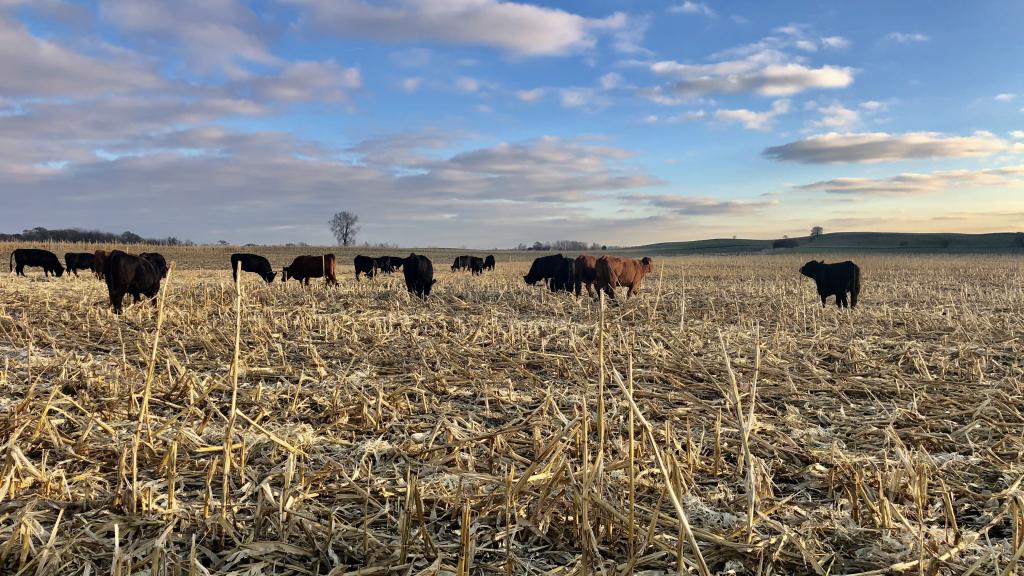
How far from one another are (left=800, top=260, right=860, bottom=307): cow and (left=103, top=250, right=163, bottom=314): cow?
1610cm

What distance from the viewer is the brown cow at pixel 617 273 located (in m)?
16.2

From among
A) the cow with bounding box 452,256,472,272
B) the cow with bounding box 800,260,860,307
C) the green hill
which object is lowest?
the cow with bounding box 800,260,860,307

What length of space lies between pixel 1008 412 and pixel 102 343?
11.1 meters

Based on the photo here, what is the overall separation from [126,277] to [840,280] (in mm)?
16986

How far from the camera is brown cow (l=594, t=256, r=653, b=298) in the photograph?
1620 centimetres

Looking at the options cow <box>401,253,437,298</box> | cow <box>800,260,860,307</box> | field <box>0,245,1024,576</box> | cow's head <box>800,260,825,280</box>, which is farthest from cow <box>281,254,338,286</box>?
cow <box>800,260,860,307</box>

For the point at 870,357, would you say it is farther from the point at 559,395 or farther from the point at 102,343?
the point at 102,343

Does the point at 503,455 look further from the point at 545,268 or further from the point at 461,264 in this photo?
the point at 461,264

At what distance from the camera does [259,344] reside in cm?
756

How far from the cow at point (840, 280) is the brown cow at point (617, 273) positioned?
199 inches

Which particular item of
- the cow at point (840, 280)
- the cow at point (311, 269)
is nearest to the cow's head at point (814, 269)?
the cow at point (840, 280)

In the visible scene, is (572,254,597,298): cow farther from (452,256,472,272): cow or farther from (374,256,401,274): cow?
(452,256,472,272): cow

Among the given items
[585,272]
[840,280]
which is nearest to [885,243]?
[840,280]

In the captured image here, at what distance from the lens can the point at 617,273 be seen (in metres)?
16.9
